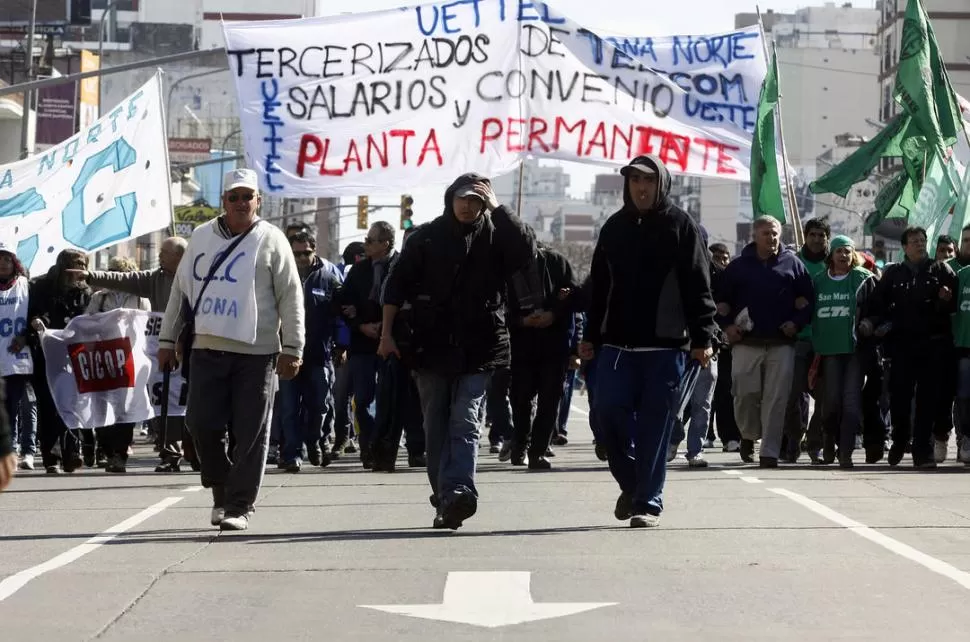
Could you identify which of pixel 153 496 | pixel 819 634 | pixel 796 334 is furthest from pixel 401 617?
pixel 796 334

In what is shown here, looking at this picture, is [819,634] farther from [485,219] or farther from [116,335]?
[116,335]

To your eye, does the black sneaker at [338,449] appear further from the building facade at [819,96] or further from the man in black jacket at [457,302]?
the building facade at [819,96]

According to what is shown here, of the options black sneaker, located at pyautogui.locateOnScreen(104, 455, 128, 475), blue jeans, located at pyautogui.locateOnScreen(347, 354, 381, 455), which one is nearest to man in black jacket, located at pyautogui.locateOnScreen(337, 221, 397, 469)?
blue jeans, located at pyautogui.locateOnScreen(347, 354, 381, 455)

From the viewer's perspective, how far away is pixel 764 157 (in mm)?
17062

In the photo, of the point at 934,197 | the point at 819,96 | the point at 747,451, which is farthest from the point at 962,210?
the point at 819,96

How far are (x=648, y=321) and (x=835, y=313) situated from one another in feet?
17.8

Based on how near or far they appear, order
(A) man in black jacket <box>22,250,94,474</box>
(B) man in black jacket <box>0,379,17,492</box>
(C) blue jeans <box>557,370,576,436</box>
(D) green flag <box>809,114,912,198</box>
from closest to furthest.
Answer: (B) man in black jacket <box>0,379,17,492</box> < (A) man in black jacket <box>22,250,94,474</box> < (D) green flag <box>809,114,912,198</box> < (C) blue jeans <box>557,370,576,436</box>

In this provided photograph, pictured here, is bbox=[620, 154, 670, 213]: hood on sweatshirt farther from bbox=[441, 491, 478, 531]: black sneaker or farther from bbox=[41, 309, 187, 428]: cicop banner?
bbox=[41, 309, 187, 428]: cicop banner

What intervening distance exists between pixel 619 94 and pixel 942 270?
3.26 metres

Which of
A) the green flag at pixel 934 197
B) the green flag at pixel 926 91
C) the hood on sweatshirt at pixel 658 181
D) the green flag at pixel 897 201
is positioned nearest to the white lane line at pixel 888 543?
the hood on sweatshirt at pixel 658 181

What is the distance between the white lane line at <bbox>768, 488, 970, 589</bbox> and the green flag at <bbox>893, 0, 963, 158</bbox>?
669 cm

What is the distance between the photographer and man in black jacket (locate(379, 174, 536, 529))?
1019cm

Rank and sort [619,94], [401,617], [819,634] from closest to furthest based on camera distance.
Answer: [819,634]
[401,617]
[619,94]

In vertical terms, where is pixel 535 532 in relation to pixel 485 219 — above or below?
below
